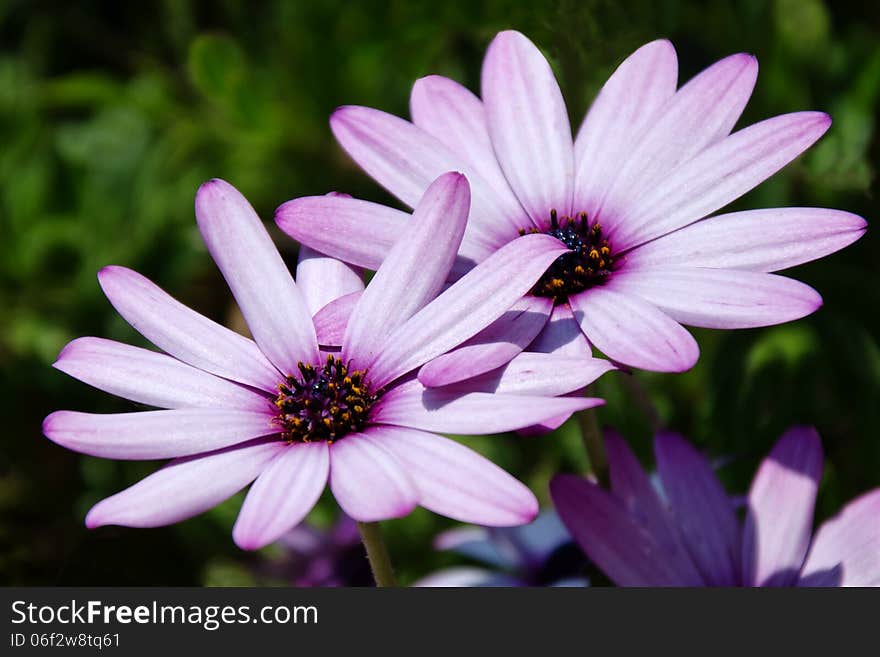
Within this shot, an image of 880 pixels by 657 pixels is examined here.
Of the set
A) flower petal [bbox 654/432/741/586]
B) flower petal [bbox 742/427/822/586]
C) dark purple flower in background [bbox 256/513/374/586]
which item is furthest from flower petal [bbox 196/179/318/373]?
dark purple flower in background [bbox 256/513/374/586]

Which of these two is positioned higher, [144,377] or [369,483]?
[144,377]

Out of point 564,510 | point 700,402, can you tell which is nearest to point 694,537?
point 564,510

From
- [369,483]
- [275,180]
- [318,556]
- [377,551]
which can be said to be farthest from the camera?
[275,180]

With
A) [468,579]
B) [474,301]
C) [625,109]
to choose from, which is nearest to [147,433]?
[474,301]

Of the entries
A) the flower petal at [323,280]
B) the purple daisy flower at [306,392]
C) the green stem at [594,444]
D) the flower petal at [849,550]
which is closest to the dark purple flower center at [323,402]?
the purple daisy flower at [306,392]

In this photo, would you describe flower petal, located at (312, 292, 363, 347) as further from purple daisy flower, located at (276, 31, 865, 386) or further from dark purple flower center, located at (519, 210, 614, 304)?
dark purple flower center, located at (519, 210, 614, 304)

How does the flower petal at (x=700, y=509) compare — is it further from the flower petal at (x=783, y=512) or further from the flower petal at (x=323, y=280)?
the flower petal at (x=323, y=280)

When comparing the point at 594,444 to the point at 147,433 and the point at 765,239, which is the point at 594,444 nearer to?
the point at 765,239
